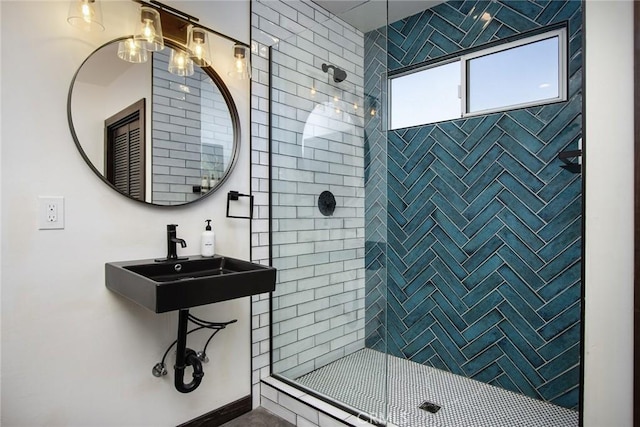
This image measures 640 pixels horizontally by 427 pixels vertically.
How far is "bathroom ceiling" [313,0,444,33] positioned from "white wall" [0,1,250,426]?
1.02 metres

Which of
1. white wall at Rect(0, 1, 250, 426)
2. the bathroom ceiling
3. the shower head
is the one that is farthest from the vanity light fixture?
the bathroom ceiling

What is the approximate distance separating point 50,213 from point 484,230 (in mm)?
2636

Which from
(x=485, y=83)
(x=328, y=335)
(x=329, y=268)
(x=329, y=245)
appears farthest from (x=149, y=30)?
(x=485, y=83)

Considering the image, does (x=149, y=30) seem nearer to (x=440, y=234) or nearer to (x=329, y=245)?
(x=329, y=245)

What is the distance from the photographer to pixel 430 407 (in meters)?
2.37

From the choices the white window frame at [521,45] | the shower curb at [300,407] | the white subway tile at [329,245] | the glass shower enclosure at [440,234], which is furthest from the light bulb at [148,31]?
the white window frame at [521,45]

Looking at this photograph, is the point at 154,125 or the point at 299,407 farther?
the point at 299,407

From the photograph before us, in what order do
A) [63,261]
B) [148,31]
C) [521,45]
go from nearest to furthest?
[63,261], [148,31], [521,45]

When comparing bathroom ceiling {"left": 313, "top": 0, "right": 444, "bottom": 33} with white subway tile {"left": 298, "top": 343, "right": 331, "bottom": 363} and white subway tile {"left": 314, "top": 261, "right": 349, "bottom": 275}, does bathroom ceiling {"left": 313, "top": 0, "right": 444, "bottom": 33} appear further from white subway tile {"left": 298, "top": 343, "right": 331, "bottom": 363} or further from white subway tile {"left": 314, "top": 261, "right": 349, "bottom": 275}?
white subway tile {"left": 298, "top": 343, "right": 331, "bottom": 363}

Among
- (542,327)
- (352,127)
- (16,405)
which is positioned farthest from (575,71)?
(16,405)

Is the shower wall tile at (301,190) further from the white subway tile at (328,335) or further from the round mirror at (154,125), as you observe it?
the round mirror at (154,125)

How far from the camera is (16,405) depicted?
157 centimetres

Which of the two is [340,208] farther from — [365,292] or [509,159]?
[509,159]

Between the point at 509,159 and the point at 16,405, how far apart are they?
3037 mm
